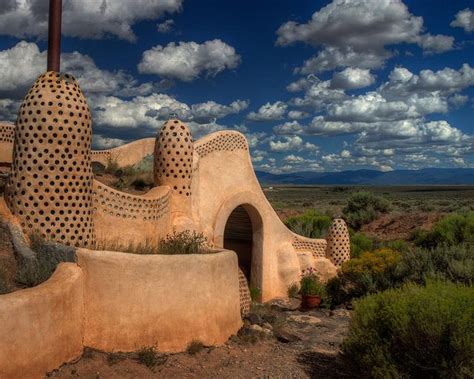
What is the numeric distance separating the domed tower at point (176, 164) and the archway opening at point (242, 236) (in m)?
3.55

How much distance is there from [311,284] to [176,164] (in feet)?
17.6

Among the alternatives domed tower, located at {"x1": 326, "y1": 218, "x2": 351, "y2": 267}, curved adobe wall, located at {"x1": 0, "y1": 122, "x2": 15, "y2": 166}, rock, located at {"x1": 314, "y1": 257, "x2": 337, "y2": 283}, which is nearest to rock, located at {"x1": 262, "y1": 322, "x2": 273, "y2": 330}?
rock, located at {"x1": 314, "y1": 257, "x2": 337, "y2": 283}

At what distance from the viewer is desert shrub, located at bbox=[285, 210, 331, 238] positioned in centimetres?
2130

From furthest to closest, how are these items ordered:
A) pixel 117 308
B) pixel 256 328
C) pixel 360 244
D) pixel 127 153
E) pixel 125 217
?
1. pixel 360 244
2. pixel 127 153
3. pixel 256 328
4. pixel 125 217
5. pixel 117 308

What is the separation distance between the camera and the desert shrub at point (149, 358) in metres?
7.25

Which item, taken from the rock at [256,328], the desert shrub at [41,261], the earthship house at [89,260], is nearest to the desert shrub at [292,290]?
the earthship house at [89,260]

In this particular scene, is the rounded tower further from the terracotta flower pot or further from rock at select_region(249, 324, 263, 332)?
the terracotta flower pot

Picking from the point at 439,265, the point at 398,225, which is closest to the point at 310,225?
the point at 398,225

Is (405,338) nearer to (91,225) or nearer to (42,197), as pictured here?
(91,225)

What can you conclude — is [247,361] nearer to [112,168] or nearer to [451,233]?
[112,168]

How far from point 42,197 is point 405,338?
5.57 metres

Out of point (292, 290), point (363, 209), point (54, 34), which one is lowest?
point (292, 290)

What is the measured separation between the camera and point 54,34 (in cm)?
1004

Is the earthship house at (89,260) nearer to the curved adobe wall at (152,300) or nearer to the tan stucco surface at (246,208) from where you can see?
the curved adobe wall at (152,300)
